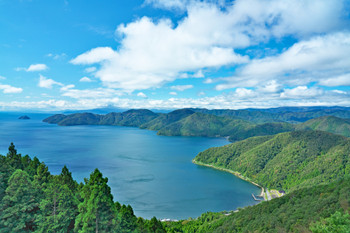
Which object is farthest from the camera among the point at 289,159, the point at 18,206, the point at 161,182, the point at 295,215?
the point at 289,159

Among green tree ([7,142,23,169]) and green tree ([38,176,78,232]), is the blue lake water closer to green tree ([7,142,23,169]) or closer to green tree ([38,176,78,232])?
green tree ([7,142,23,169])

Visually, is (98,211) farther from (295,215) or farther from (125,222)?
(295,215)

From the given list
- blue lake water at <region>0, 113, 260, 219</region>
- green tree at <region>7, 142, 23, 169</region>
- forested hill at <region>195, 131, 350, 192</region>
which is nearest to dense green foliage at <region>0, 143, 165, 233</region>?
green tree at <region>7, 142, 23, 169</region>

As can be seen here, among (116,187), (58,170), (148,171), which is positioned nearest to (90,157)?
(58,170)

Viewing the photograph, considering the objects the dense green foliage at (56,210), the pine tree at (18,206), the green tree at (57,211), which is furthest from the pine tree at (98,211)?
the pine tree at (18,206)

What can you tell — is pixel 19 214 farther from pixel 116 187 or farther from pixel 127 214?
pixel 116 187

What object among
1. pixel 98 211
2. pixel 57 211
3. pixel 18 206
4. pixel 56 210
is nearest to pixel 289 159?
pixel 98 211
